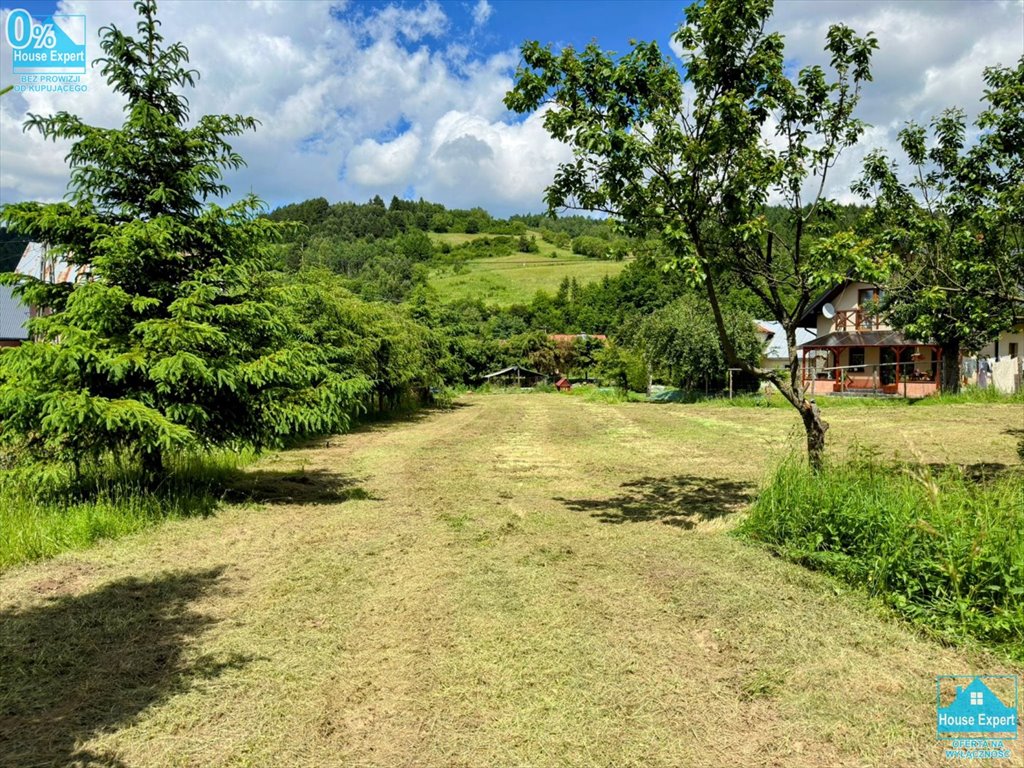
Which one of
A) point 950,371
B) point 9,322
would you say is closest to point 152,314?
point 9,322

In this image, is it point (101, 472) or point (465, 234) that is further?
point (465, 234)

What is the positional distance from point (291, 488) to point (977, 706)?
9.19 m

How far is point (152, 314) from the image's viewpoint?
324 inches

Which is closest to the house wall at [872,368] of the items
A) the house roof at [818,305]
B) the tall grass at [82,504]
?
the house roof at [818,305]

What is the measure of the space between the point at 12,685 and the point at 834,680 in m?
4.99

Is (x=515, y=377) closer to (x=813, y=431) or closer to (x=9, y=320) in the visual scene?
(x=9, y=320)

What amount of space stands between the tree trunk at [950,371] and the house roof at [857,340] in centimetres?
310

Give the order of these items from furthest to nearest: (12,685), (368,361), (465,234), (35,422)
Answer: (465,234), (368,361), (35,422), (12,685)

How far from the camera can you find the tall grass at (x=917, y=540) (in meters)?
4.32

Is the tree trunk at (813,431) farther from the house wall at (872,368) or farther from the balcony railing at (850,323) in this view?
the balcony railing at (850,323)

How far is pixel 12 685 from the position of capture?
3797mm

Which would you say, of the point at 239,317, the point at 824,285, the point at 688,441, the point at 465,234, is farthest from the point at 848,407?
the point at 465,234

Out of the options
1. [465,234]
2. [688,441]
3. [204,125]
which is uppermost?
[465,234]

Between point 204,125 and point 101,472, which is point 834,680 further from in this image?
point 204,125
